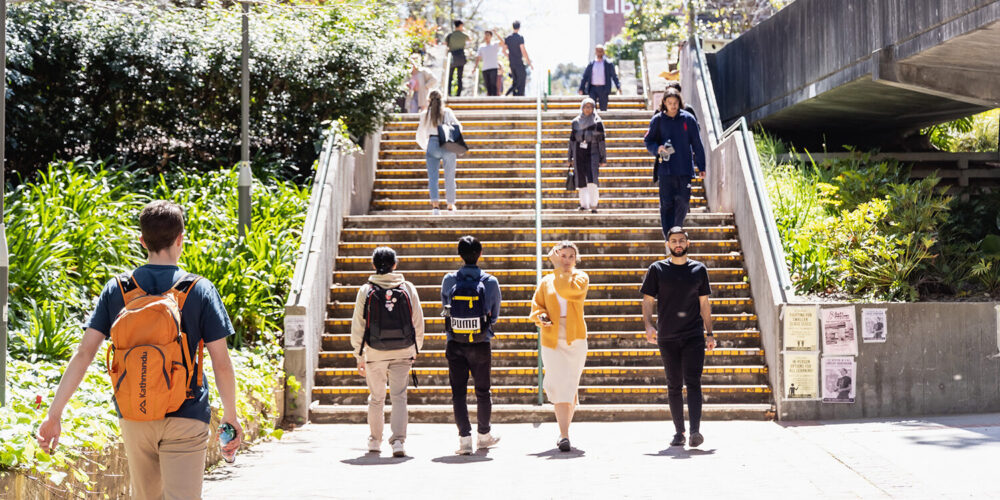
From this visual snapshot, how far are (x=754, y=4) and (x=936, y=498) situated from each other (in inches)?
1032

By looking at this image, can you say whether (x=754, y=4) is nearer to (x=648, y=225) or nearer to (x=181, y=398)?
(x=648, y=225)

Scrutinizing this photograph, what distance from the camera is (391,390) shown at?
28.5ft

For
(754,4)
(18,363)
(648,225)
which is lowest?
(18,363)

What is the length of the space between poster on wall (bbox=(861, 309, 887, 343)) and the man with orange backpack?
23.9 feet

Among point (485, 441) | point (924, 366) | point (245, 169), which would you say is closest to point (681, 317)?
point (485, 441)

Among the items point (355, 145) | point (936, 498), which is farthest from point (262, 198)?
point (936, 498)

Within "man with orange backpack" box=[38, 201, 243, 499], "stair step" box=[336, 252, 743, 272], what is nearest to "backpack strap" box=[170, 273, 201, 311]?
"man with orange backpack" box=[38, 201, 243, 499]

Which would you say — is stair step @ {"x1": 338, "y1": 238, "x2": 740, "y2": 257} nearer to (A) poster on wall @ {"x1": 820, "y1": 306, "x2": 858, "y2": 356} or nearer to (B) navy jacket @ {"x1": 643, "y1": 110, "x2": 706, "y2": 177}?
(B) navy jacket @ {"x1": 643, "y1": 110, "x2": 706, "y2": 177}

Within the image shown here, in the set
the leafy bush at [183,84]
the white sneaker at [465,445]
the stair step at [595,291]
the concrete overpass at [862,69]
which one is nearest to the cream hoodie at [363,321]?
the white sneaker at [465,445]

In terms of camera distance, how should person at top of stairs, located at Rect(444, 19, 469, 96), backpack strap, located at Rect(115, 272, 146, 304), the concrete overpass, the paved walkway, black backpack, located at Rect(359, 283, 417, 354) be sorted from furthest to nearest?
person at top of stairs, located at Rect(444, 19, 469, 96) → the concrete overpass → black backpack, located at Rect(359, 283, 417, 354) → the paved walkway → backpack strap, located at Rect(115, 272, 146, 304)

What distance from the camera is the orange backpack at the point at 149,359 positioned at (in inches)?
170

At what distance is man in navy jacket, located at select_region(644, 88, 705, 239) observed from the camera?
41.5 ft

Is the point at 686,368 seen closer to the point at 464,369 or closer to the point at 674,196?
the point at 464,369

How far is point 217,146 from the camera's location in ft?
52.7
